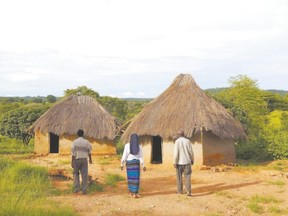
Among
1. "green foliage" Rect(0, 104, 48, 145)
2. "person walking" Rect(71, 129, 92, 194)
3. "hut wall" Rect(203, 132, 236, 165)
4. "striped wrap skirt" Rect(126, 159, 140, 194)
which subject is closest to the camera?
"striped wrap skirt" Rect(126, 159, 140, 194)

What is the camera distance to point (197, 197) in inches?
351

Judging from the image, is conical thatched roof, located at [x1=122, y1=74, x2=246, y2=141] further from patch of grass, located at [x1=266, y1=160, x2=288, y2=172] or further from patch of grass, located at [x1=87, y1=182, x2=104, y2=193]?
patch of grass, located at [x1=87, y1=182, x2=104, y2=193]

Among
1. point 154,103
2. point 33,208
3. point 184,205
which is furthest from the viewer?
point 154,103

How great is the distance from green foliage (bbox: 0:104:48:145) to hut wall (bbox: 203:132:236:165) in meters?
13.6

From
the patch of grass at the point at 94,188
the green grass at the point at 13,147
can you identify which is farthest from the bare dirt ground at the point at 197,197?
the green grass at the point at 13,147

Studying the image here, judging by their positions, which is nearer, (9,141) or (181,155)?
(181,155)

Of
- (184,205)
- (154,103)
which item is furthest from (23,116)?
(184,205)

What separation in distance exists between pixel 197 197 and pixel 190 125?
5680 millimetres

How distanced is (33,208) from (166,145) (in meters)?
9.11

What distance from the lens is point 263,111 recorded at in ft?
106

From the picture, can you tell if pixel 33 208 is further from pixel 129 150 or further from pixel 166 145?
pixel 166 145

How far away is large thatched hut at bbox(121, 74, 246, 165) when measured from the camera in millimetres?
14446

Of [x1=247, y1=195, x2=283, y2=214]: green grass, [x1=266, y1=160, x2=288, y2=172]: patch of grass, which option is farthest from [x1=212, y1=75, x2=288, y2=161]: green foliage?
[x1=247, y1=195, x2=283, y2=214]: green grass

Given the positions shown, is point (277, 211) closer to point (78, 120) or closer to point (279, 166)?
point (279, 166)
